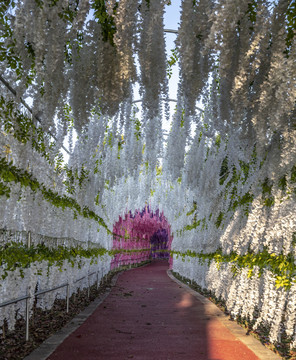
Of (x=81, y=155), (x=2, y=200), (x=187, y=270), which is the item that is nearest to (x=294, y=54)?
(x=2, y=200)

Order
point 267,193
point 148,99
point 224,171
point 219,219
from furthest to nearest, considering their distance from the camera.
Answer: point 224,171 → point 219,219 → point 267,193 → point 148,99

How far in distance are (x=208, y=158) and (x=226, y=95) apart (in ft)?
25.1

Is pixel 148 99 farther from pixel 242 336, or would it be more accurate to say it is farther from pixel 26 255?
pixel 242 336

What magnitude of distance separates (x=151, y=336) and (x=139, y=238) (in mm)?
27912

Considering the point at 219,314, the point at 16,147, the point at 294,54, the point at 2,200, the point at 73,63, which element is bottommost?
the point at 219,314

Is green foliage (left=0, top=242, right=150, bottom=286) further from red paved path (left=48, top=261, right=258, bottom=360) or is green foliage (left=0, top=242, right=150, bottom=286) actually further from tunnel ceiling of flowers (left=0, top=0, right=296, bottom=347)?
red paved path (left=48, top=261, right=258, bottom=360)

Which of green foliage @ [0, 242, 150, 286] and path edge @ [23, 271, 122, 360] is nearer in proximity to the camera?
path edge @ [23, 271, 122, 360]

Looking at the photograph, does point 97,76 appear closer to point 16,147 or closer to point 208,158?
point 16,147

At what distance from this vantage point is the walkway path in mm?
5096

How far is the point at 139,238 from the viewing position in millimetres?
34031

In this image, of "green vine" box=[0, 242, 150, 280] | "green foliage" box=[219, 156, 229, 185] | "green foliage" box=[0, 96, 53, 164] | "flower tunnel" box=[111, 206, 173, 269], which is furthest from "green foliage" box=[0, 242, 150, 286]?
"flower tunnel" box=[111, 206, 173, 269]

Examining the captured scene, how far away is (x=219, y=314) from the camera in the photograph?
328 inches

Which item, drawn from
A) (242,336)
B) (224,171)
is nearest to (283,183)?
(242,336)

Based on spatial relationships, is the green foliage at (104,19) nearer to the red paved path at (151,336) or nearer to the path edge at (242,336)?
the red paved path at (151,336)
